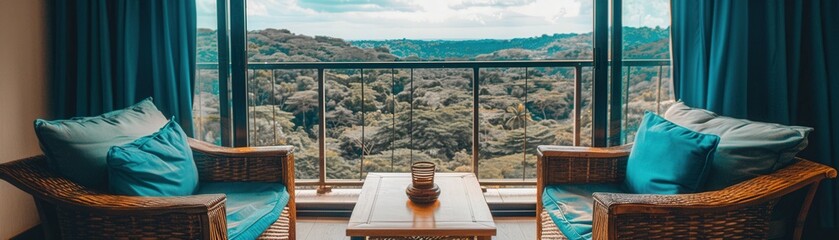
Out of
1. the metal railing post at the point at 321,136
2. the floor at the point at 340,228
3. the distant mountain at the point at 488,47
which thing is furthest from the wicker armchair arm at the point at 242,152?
the distant mountain at the point at 488,47

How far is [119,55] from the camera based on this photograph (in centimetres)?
271

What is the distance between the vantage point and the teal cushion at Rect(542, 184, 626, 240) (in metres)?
1.90

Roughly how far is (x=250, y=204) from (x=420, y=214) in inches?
27.2

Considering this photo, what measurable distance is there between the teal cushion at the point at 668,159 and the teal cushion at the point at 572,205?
0.17 meters

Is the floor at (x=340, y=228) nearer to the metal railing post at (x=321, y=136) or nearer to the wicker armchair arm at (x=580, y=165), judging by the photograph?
the metal railing post at (x=321, y=136)

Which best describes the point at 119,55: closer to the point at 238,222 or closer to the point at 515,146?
the point at 238,222

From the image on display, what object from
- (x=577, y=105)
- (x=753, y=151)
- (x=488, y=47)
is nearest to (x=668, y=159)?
(x=753, y=151)

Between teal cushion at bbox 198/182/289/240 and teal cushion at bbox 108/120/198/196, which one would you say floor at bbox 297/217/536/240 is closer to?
teal cushion at bbox 198/182/289/240

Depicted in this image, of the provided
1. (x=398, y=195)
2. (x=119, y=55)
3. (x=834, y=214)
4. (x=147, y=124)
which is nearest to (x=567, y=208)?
(x=398, y=195)

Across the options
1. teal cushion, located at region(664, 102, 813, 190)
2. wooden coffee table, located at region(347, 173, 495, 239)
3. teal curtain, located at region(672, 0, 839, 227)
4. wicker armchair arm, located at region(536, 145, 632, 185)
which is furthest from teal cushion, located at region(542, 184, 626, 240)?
teal curtain, located at region(672, 0, 839, 227)

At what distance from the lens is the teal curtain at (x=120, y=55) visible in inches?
106

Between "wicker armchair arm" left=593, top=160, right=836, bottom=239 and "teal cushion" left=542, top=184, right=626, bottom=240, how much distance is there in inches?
7.4

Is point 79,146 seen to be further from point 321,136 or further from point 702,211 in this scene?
point 702,211

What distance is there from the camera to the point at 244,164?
2.48 meters
